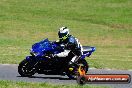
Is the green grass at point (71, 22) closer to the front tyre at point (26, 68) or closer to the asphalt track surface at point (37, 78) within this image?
the asphalt track surface at point (37, 78)

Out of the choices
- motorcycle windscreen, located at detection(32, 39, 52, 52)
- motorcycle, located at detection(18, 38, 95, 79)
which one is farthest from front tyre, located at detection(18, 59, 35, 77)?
motorcycle windscreen, located at detection(32, 39, 52, 52)

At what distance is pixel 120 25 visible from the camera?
1700 inches

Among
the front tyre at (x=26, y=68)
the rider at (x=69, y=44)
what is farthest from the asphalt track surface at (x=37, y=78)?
the rider at (x=69, y=44)

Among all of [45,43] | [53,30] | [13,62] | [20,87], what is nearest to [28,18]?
[53,30]

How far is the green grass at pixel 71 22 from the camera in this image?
33747 mm

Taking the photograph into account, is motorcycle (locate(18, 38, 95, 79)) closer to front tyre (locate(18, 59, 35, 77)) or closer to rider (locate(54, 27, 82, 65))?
front tyre (locate(18, 59, 35, 77))

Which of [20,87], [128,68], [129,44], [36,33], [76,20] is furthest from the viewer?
[76,20]

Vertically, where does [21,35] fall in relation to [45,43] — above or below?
below

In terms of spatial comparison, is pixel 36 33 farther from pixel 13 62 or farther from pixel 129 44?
pixel 13 62

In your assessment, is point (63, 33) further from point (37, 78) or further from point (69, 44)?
point (37, 78)

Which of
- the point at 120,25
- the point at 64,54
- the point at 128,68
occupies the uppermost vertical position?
the point at 64,54

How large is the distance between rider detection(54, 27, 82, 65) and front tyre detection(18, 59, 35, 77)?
0.94 m

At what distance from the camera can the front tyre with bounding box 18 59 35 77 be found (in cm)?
1703

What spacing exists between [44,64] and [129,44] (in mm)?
18437
